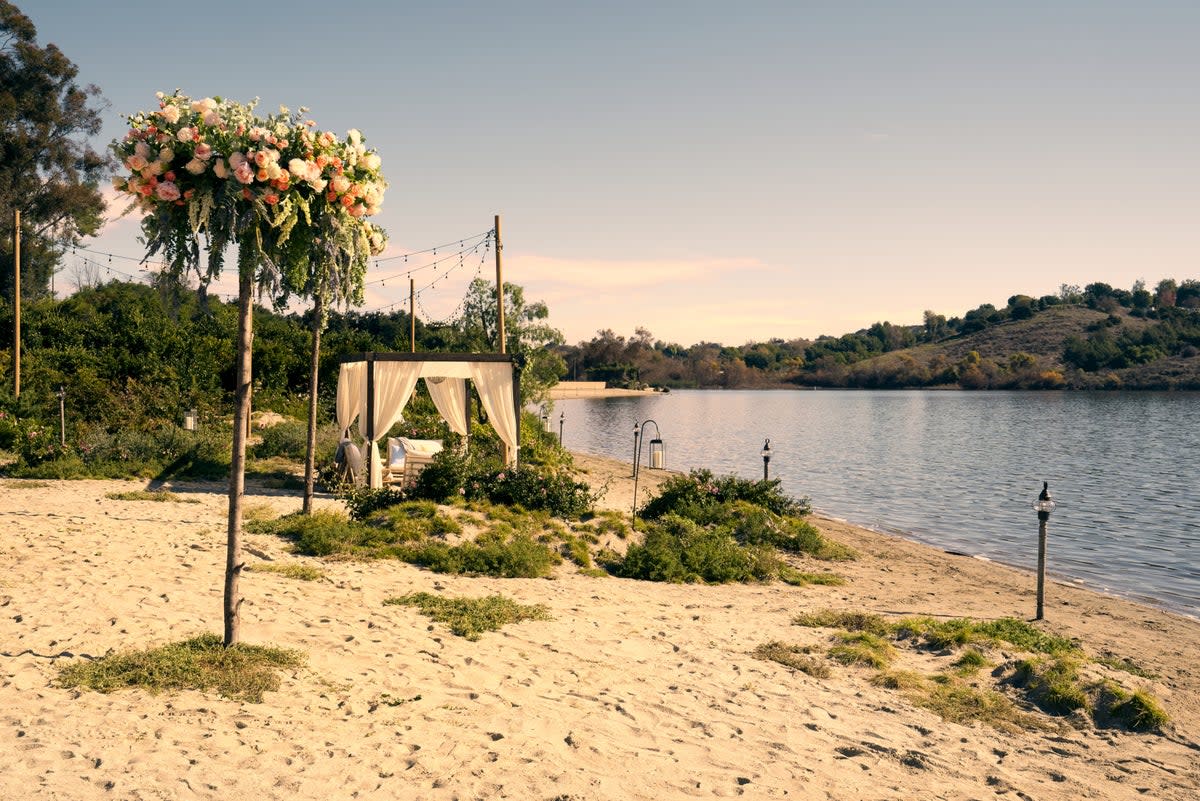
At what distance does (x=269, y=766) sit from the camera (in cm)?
496

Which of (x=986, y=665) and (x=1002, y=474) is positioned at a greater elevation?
(x=986, y=665)

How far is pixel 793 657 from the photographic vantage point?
801 centimetres

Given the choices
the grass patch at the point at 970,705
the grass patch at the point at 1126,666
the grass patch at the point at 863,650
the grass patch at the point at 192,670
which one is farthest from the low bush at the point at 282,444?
the grass patch at the point at 1126,666

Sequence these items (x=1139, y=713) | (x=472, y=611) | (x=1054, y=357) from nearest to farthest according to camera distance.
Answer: (x=1139, y=713), (x=472, y=611), (x=1054, y=357)

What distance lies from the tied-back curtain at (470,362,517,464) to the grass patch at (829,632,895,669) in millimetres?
9777

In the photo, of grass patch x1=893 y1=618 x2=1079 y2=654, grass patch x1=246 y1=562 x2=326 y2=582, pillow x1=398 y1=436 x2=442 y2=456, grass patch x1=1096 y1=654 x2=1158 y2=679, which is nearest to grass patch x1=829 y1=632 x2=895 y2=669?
grass patch x1=893 y1=618 x2=1079 y2=654

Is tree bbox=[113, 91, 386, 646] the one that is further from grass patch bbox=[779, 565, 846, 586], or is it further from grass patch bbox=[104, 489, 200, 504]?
grass patch bbox=[104, 489, 200, 504]

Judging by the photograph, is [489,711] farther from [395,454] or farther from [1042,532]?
[395,454]

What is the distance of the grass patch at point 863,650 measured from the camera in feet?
26.5

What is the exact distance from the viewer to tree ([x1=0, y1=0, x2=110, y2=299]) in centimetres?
4400

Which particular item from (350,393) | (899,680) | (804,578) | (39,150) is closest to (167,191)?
(899,680)

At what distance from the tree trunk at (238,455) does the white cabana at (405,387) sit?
10052 millimetres

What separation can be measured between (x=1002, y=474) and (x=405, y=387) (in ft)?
80.9

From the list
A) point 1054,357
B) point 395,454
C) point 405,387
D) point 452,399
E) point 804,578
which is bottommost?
point 804,578
